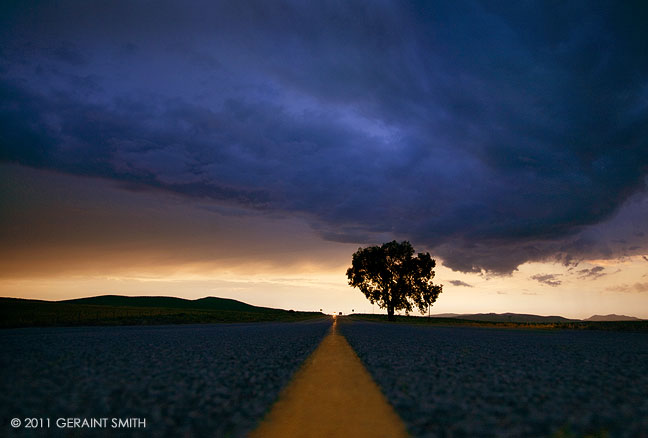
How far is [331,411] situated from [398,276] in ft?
232

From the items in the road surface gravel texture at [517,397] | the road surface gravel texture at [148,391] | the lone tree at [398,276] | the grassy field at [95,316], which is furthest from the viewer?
the lone tree at [398,276]

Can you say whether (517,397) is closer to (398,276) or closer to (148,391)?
(148,391)

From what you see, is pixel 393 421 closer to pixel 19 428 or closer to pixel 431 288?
pixel 19 428

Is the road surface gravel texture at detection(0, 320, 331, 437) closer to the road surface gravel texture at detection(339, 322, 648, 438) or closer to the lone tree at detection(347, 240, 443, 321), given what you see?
the road surface gravel texture at detection(339, 322, 648, 438)

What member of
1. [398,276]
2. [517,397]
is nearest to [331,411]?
[517,397]

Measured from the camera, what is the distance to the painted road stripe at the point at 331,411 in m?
4.41

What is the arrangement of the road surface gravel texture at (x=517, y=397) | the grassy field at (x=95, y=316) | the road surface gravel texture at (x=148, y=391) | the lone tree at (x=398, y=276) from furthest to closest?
1. the lone tree at (x=398, y=276)
2. the grassy field at (x=95, y=316)
3. the road surface gravel texture at (x=148, y=391)
4. the road surface gravel texture at (x=517, y=397)

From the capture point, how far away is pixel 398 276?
73.8m

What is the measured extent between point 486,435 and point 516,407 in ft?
4.76

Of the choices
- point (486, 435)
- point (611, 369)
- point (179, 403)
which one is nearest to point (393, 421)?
point (486, 435)

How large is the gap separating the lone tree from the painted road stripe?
6694 centimetres

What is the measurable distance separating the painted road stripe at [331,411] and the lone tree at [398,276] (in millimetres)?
66936

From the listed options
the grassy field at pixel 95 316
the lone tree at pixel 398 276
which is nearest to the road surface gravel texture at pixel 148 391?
the grassy field at pixel 95 316

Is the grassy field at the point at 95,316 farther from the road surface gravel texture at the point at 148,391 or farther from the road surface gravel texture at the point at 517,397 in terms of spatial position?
the road surface gravel texture at the point at 517,397
